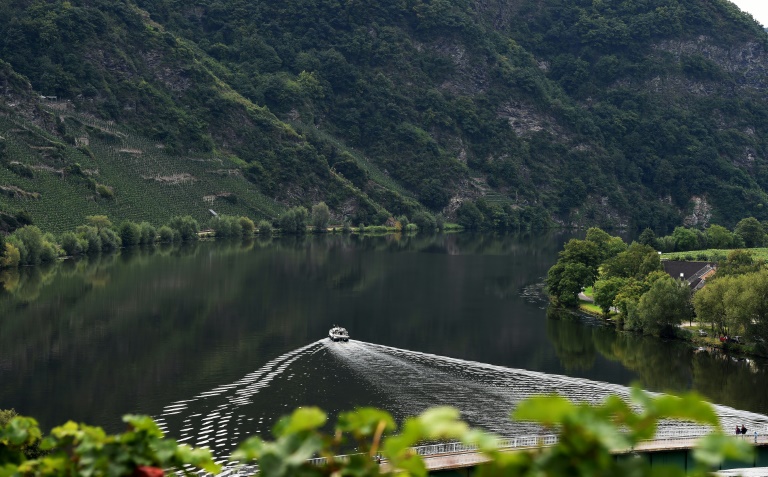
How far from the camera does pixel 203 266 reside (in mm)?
119000

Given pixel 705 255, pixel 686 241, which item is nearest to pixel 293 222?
pixel 686 241

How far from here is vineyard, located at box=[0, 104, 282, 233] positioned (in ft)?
493

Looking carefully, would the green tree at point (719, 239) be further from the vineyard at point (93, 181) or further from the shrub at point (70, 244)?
the vineyard at point (93, 181)

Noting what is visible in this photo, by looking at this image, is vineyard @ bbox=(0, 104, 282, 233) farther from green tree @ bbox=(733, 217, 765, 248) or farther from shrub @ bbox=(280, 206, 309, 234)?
green tree @ bbox=(733, 217, 765, 248)

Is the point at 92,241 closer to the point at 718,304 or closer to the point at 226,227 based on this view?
the point at 226,227

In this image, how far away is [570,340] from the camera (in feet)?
249

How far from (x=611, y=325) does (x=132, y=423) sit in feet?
252

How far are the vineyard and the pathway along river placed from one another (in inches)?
1631

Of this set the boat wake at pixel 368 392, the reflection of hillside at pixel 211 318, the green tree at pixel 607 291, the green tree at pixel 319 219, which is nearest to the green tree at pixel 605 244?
the reflection of hillside at pixel 211 318

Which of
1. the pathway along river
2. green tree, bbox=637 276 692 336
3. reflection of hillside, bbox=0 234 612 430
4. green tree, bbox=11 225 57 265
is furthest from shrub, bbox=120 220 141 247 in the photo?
green tree, bbox=637 276 692 336

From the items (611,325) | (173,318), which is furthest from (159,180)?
(611,325)

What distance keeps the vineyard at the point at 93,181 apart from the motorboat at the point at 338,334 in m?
81.2

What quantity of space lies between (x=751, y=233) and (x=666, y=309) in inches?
3022

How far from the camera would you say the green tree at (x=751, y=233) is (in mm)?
143375
